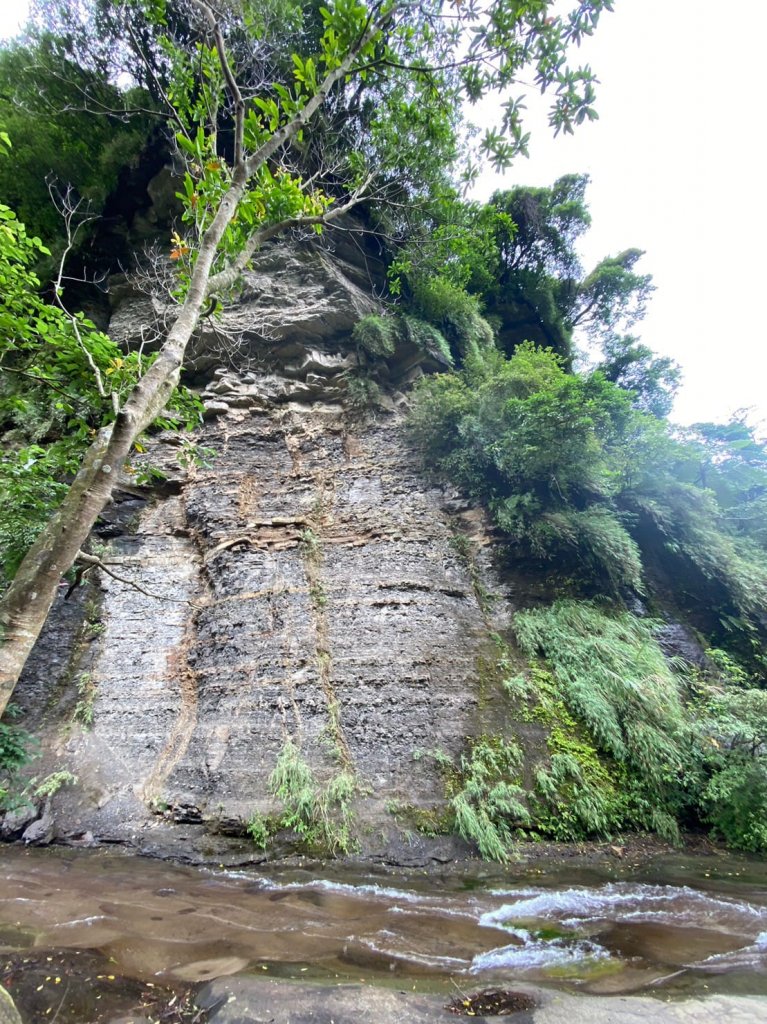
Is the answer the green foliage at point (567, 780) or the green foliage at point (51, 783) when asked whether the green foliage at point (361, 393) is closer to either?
the green foliage at point (567, 780)

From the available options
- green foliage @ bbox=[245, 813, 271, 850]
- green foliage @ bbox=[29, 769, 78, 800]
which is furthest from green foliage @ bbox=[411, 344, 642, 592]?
green foliage @ bbox=[29, 769, 78, 800]

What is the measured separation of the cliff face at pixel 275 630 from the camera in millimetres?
5766

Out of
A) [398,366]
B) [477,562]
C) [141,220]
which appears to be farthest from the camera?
[141,220]

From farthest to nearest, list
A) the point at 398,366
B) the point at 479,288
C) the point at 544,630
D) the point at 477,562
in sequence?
the point at 479,288 → the point at 398,366 → the point at 477,562 → the point at 544,630

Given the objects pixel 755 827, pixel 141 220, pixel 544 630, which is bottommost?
pixel 755 827

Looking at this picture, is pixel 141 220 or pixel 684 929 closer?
pixel 684 929

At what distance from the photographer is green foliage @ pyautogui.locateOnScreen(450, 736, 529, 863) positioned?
5.16 metres

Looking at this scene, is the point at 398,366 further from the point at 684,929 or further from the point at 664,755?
the point at 684,929

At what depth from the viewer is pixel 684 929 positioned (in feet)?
11.7

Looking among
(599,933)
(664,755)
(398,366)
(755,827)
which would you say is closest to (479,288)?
(398,366)

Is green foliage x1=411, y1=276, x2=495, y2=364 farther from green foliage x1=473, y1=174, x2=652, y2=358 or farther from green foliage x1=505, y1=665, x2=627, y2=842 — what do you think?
green foliage x1=505, y1=665, x2=627, y2=842

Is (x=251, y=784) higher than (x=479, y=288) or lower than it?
lower

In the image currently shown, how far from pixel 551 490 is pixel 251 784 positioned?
6.54m

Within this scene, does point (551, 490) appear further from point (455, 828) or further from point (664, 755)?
point (455, 828)
